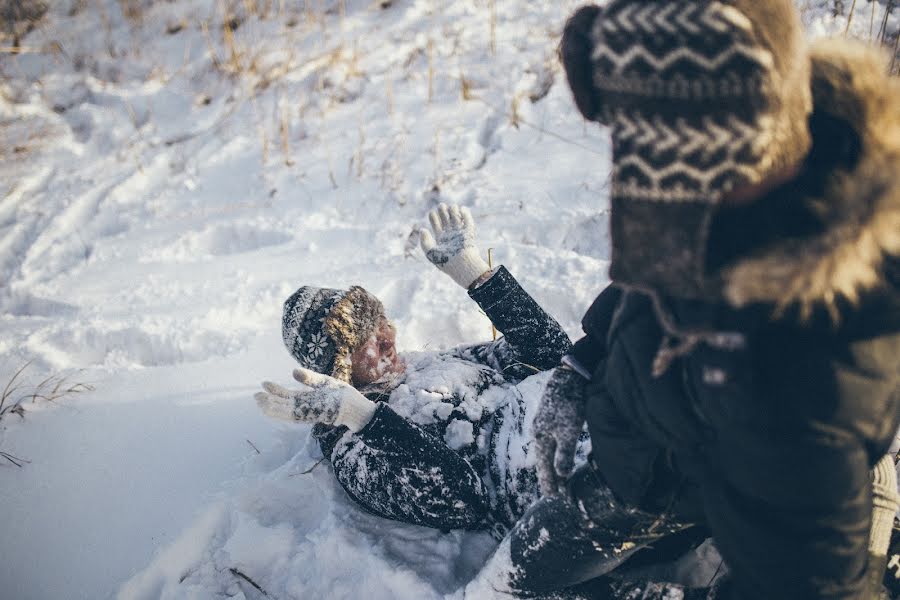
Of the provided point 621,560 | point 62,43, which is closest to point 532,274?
point 621,560

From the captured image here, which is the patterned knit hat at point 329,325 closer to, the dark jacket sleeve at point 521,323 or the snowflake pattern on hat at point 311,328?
the snowflake pattern on hat at point 311,328

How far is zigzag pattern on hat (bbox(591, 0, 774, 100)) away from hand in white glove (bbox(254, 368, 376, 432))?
3.81ft

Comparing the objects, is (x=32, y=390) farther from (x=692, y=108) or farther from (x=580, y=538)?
(x=692, y=108)

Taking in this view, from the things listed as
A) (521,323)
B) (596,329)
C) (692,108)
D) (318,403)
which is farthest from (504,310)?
(692,108)

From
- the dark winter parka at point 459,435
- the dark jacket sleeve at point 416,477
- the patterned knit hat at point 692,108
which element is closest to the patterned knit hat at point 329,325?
the dark winter parka at point 459,435

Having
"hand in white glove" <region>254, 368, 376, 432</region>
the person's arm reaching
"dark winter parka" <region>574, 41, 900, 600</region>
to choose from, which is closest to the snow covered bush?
the person's arm reaching

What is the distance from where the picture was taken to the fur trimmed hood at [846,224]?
70cm

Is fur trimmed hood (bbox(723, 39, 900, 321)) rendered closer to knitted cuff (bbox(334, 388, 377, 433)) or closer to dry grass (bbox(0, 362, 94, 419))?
knitted cuff (bbox(334, 388, 377, 433))

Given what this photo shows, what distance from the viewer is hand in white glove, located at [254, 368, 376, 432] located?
59.6 inches

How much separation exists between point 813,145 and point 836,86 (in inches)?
3.4

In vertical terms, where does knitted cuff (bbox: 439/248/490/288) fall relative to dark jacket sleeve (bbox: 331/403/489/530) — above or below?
above

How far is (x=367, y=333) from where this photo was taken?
1.90 m

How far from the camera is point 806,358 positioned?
0.78 m

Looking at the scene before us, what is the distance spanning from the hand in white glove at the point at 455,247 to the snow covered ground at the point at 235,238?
58 centimetres
